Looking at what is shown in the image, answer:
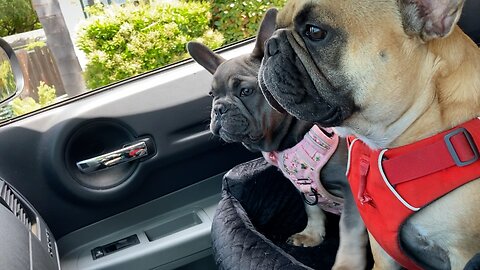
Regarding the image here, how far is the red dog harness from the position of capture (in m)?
1.31

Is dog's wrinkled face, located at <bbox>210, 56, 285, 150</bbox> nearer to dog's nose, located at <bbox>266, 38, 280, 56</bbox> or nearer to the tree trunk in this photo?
dog's nose, located at <bbox>266, 38, 280, 56</bbox>

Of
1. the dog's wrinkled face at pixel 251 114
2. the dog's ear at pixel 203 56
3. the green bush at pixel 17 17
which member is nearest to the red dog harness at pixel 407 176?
the dog's wrinkled face at pixel 251 114

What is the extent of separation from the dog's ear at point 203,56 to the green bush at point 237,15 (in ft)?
2.47

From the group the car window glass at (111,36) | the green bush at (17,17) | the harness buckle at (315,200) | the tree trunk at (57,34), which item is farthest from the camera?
the green bush at (17,17)

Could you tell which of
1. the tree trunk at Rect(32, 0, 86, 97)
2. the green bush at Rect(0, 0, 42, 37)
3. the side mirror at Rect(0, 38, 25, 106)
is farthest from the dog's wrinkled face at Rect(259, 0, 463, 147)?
the green bush at Rect(0, 0, 42, 37)

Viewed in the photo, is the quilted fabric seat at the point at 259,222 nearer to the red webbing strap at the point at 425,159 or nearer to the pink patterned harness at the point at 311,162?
the pink patterned harness at the point at 311,162

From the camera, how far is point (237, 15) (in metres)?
3.36

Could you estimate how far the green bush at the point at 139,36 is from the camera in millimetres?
3207

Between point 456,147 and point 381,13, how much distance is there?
0.36 m

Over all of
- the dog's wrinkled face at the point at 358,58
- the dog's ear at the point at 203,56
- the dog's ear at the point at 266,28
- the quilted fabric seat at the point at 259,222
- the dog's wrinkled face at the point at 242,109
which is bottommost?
the quilted fabric seat at the point at 259,222

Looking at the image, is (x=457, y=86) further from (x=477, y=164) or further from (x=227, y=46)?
A: (x=227, y=46)

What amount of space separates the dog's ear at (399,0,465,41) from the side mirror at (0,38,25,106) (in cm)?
164

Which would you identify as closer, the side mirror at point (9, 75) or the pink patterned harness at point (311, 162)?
the pink patterned harness at point (311, 162)

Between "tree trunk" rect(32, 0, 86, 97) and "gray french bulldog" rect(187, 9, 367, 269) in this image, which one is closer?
"gray french bulldog" rect(187, 9, 367, 269)
